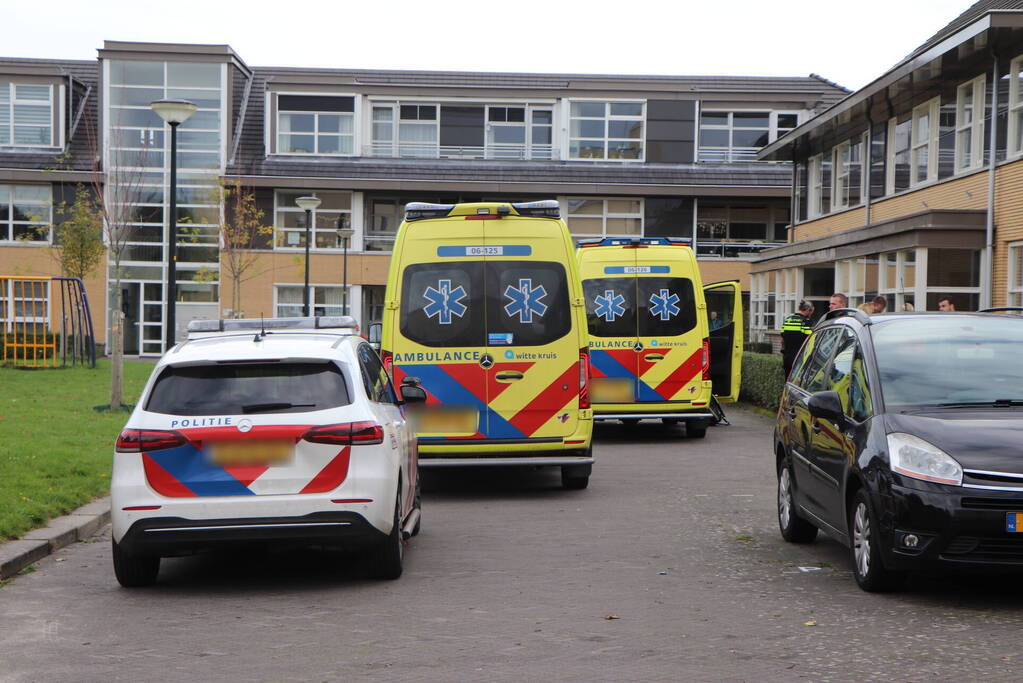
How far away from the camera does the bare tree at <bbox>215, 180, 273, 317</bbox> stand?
4159 centimetres

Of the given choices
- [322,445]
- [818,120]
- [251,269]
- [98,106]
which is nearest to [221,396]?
[322,445]

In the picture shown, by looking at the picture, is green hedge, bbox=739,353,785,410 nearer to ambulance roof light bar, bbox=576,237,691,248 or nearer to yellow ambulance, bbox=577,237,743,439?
yellow ambulance, bbox=577,237,743,439

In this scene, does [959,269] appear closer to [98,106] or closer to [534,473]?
[534,473]

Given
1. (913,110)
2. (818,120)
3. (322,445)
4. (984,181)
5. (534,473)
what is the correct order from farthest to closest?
(818,120)
(913,110)
(984,181)
(534,473)
(322,445)

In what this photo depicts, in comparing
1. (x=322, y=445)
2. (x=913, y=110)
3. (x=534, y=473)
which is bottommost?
(x=534, y=473)

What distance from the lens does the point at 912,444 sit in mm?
6688

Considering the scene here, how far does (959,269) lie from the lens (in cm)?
2147

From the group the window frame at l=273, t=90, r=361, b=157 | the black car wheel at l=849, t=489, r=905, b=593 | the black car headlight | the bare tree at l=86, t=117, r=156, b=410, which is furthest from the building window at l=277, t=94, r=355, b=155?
the black car headlight

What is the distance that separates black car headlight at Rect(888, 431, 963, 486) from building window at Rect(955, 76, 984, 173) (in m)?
16.4

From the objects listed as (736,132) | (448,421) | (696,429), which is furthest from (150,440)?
(736,132)

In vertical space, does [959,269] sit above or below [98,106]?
below

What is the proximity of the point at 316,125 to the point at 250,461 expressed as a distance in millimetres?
37651

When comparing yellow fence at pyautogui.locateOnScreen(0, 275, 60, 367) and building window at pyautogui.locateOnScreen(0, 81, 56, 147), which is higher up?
building window at pyautogui.locateOnScreen(0, 81, 56, 147)

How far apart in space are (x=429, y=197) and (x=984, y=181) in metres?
25.2
